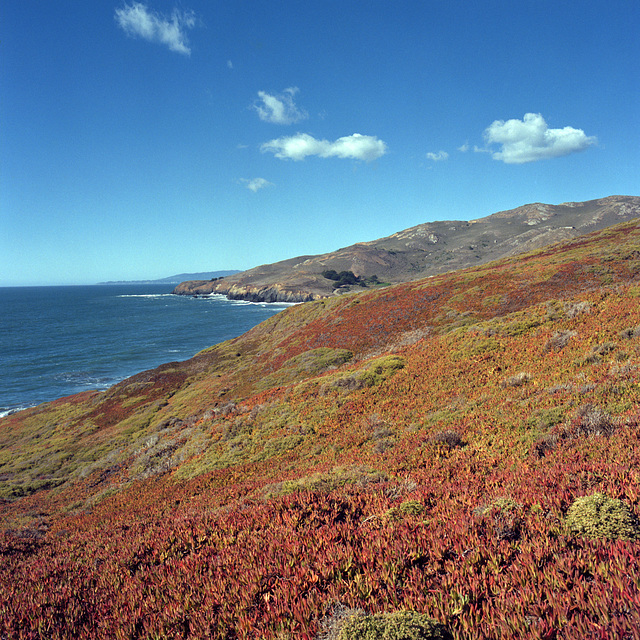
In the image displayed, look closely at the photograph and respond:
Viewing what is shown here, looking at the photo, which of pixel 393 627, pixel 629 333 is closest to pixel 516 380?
pixel 629 333

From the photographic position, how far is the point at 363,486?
790 centimetres

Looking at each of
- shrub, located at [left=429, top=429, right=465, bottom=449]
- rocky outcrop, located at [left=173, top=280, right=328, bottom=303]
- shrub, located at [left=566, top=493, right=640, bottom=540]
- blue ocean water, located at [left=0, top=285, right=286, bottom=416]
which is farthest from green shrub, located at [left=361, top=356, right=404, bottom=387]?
rocky outcrop, located at [left=173, top=280, right=328, bottom=303]

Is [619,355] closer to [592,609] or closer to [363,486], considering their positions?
[363,486]

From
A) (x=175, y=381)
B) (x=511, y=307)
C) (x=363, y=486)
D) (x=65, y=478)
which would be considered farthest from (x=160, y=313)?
(x=363, y=486)

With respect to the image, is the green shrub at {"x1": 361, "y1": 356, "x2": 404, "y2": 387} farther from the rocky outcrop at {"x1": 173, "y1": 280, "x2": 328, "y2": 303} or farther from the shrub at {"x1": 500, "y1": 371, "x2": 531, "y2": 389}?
the rocky outcrop at {"x1": 173, "y1": 280, "x2": 328, "y2": 303}

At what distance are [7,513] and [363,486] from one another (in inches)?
684

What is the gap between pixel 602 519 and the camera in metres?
4.41

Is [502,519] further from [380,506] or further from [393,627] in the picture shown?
[393,627]

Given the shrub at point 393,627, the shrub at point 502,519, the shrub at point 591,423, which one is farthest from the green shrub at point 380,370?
the shrub at point 393,627

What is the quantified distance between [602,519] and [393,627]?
10.6 feet

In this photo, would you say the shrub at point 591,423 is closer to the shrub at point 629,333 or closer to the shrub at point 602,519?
the shrub at point 602,519

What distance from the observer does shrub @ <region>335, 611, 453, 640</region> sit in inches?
126

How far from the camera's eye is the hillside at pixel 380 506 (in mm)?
3906

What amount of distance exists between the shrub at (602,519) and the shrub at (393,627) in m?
2.52
